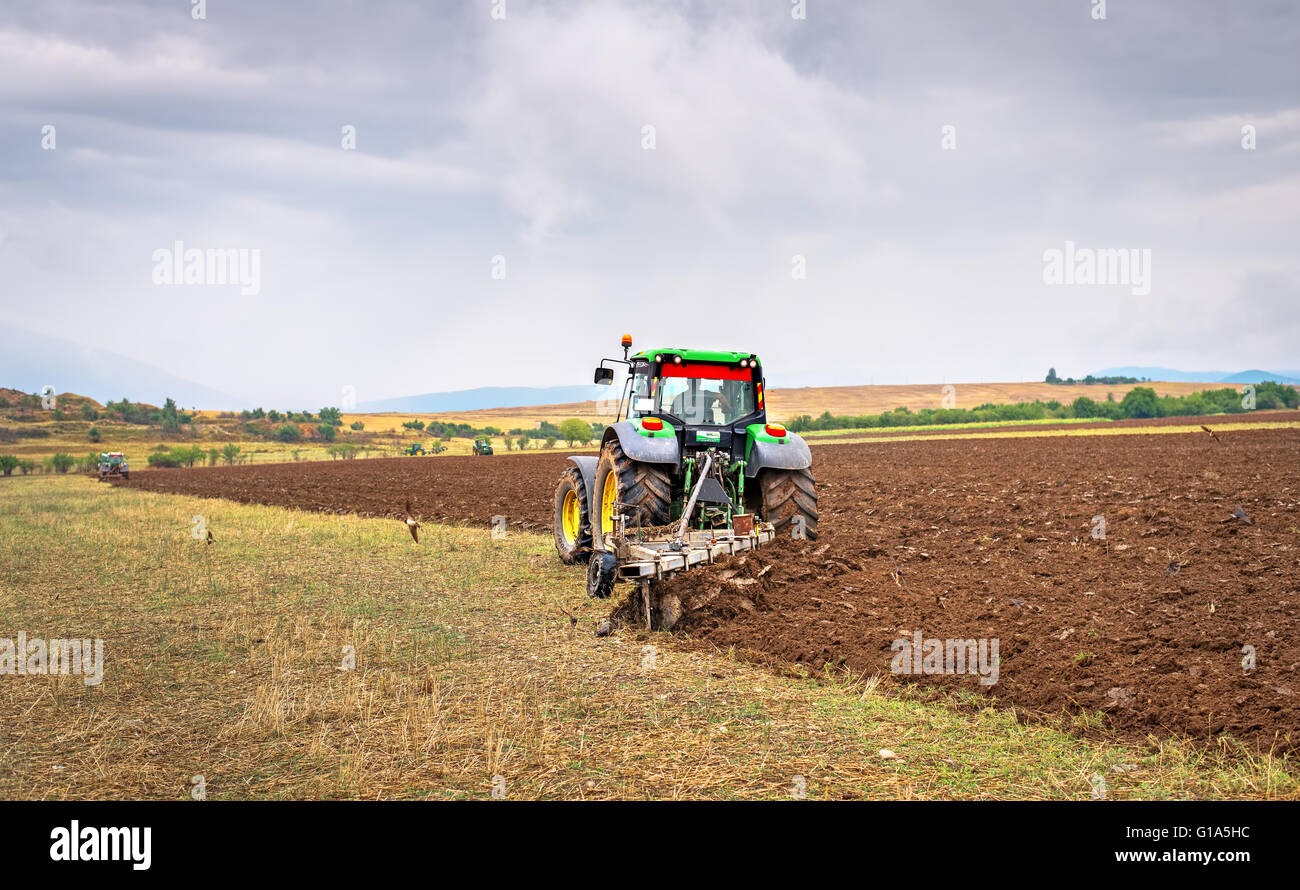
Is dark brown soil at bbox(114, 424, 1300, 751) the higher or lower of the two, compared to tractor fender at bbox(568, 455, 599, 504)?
lower

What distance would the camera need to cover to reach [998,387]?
125 meters

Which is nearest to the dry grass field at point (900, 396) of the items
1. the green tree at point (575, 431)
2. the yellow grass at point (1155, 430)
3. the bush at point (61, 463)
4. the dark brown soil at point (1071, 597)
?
the green tree at point (575, 431)

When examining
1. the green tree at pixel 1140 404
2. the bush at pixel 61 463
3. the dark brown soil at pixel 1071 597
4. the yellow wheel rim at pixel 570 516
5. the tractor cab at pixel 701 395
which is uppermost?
the green tree at pixel 1140 404

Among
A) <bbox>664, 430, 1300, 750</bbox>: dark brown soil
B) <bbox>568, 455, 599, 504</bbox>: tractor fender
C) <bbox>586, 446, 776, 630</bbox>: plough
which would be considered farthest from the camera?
<bbox>568, 455, 599, 504</bbox>: tractor fender

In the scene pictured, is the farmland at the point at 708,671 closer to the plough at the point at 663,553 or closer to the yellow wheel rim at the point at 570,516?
the plough at the point at 663,553

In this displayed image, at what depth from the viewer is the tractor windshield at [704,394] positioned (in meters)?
10.9

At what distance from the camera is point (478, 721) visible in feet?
20.6

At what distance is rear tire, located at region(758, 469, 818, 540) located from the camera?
1038cm

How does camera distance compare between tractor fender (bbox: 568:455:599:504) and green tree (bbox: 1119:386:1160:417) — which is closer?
tractor fender (bbox: 568:455:599:504)

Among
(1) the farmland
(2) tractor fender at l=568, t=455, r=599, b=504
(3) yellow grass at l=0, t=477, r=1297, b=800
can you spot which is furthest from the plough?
(2) tractor fender at l=568, t=455, r=599, b=504

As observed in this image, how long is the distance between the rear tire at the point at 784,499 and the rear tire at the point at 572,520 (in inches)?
112

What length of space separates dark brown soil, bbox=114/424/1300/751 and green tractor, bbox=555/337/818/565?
0.79 meters

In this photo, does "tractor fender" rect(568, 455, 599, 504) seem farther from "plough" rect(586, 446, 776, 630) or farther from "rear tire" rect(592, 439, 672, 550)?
"rear tire" rect(592, 439, 672, 550)

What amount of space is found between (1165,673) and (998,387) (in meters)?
127
